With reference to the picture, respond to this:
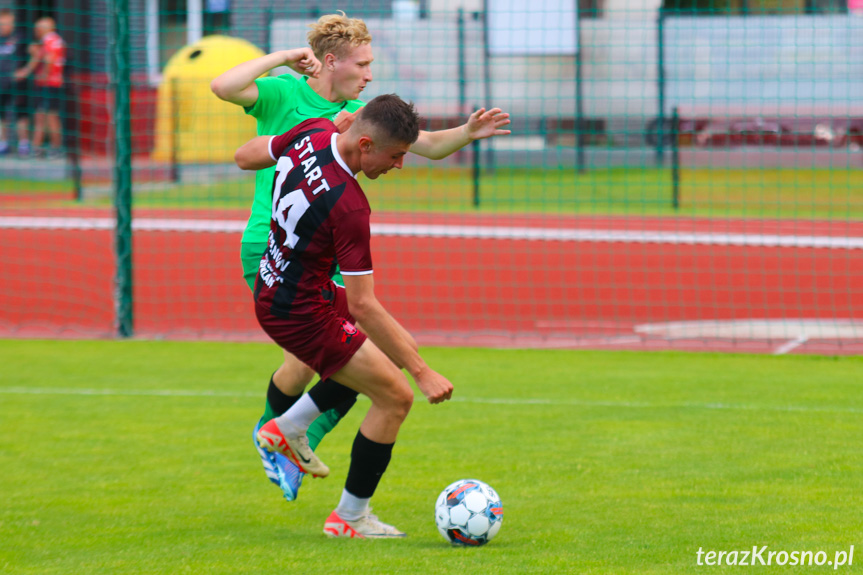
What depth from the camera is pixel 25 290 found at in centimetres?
1141

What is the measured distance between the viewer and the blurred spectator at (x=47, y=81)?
1496 centimetres

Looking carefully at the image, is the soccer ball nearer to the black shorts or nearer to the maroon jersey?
the maroon jersey

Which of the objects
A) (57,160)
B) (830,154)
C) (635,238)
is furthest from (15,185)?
(830,154)

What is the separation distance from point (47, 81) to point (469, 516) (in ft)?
42.2

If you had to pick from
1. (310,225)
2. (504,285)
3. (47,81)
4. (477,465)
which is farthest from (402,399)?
(47,81)

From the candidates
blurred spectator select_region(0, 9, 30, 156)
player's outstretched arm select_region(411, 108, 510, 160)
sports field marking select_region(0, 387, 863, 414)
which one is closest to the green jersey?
player's outstretched arm select_region(411, 108, 510, 160)

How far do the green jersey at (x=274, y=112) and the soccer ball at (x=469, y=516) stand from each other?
4.88 ft

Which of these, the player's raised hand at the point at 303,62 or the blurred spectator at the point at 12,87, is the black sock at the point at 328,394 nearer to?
the player's raised hand at the point at 303,62

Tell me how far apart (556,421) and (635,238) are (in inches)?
293

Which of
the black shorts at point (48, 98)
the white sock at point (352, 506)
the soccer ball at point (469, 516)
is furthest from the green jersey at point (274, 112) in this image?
the black shorts at point (48, 98)

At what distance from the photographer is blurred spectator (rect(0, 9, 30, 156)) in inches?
614

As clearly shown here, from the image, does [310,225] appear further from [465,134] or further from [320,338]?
[465,134]

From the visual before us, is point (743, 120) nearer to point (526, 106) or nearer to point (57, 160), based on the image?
point (526, 106)

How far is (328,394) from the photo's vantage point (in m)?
4.68
